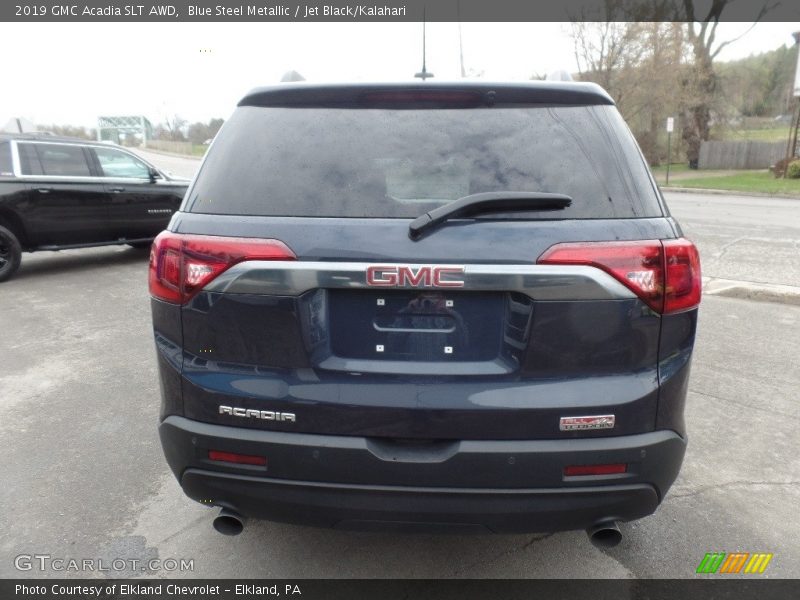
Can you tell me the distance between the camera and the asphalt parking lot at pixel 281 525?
2609mm

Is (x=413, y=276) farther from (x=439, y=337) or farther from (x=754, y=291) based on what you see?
(x=754, y=291)

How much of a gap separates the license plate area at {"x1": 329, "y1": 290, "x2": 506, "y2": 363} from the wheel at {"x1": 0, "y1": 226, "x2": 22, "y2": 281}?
7.80m

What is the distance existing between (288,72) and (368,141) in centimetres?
80

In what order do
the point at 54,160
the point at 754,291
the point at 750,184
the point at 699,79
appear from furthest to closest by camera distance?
the point at 699,79
the point at 750,184
the point at 54,160
the point at 754,291

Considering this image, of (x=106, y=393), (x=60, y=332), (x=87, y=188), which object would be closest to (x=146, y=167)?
(x=87, y=188)

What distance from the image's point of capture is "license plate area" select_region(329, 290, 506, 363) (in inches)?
76.6

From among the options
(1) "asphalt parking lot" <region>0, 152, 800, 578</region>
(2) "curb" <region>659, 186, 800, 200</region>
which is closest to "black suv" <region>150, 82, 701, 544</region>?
(1) "asphalt parking lot" <region>0, 152, 800, 578</region>

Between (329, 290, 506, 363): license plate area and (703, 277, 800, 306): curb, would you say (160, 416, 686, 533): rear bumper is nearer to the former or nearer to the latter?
(329, 290, 506, 363): license plate area

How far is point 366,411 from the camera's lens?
6.45 ft

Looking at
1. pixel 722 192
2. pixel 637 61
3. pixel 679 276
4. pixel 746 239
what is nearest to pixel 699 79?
pixel 637 61

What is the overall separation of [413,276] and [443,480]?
673 millimetres

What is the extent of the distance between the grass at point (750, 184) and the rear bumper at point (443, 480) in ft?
79.5

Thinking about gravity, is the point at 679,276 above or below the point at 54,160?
below

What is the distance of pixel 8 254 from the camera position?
319 inches
